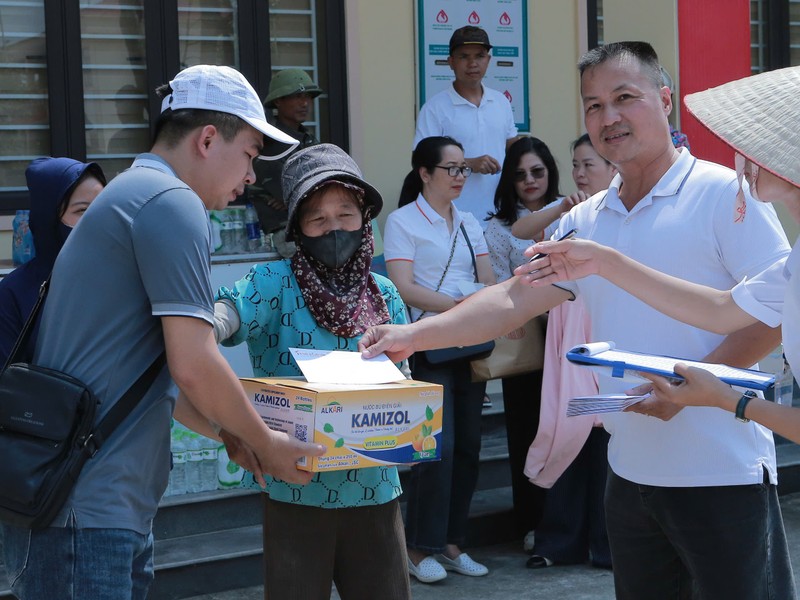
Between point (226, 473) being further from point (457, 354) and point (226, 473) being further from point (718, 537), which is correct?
point (718, 537)

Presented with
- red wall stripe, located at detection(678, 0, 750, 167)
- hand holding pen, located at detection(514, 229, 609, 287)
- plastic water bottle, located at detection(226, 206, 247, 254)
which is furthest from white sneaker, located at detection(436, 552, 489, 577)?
red wall stripe, located at detection(678, 0, 750, 167)

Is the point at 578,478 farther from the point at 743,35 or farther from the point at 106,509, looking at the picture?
the point at 743,35

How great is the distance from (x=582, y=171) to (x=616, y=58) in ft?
9.01

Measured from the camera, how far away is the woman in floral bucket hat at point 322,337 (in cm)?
308

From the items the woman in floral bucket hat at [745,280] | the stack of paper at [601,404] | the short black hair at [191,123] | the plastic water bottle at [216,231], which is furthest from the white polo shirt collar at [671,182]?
the plastic water bottle at [216,231]

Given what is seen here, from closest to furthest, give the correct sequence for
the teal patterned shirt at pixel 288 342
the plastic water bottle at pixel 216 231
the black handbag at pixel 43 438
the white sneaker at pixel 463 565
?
1. the black handbag at pixel 43 438
2. the teal patterned shirt at pixel 288 342
3. the white sneaker at pixel 463 565
4. the plastic water bottle at pixel 216 231

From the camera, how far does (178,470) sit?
554 cm

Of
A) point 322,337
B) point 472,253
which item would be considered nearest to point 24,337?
point 322,337

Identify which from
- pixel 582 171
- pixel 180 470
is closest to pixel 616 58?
pixel 582 171

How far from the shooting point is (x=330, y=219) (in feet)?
10.5

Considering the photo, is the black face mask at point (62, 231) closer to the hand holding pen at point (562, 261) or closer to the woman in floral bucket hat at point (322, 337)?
the woman in floral bucket hat at point (322, 337)

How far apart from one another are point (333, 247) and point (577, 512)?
118 inches

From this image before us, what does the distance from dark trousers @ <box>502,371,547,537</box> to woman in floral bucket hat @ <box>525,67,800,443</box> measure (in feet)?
9.87

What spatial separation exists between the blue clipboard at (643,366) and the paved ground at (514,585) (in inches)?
117
